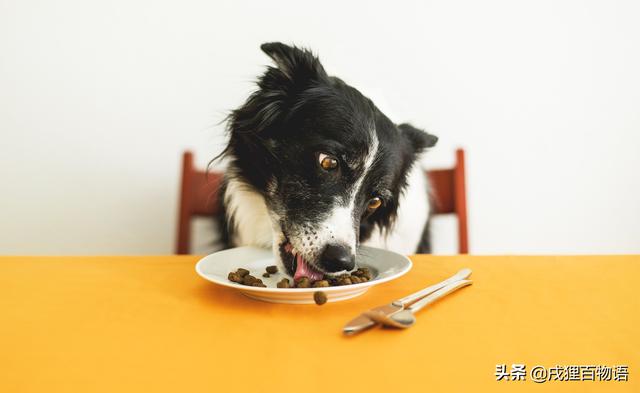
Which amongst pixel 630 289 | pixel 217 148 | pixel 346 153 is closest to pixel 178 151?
pixel 217 148

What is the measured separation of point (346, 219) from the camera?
1.27 m

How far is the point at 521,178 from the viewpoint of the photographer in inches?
103

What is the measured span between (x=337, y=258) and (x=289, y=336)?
43 cm

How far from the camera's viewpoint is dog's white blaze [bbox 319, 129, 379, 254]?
120 centimetres

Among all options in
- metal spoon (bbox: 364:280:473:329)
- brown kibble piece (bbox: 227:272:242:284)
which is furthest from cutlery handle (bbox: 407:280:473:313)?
brown kibble piece (bbox: 227:272:242:284)

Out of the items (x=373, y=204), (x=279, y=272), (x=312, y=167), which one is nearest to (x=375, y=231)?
(x=373, y=204)

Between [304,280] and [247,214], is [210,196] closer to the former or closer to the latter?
[247,214]

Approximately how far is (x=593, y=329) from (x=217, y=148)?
7.02 feet

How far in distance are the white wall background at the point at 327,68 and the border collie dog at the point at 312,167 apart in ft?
2.77

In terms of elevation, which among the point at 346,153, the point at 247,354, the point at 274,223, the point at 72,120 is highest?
the point at 72,120

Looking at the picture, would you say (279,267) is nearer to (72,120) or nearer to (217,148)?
(217,148)

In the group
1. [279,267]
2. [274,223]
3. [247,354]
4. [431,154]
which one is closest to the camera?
[247,354]

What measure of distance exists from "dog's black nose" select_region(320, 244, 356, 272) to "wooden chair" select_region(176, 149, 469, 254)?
1.01 meters

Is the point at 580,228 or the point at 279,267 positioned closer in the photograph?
the point at 279,267
